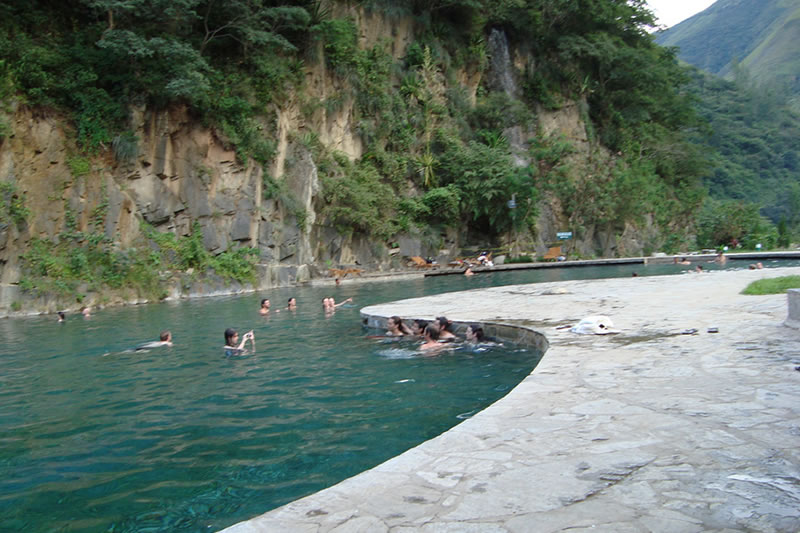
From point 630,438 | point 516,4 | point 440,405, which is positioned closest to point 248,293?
point 440,405

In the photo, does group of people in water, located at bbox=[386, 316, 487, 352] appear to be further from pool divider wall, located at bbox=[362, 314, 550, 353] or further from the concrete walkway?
the concrete walkway

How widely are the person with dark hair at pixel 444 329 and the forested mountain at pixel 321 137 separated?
1637 centimetres

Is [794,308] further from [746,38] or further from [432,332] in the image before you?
[746,38]

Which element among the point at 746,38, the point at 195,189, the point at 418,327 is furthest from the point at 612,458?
the point at 746,38

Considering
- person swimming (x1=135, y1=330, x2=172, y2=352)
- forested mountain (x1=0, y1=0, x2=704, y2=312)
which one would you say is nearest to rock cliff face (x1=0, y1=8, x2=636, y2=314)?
forested mountain (x1=0, y1=0, x2=704, y2=312)

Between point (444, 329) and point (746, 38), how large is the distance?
170462 millimetres

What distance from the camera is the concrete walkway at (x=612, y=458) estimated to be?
2.97 metres

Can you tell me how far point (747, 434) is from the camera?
4031mm

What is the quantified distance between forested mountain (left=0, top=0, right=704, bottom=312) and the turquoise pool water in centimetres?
1218

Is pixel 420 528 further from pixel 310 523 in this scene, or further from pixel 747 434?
pixel 747 434

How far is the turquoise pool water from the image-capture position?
472cm

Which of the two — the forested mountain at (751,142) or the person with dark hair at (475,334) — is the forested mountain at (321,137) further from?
the forested mountain at (751,142)

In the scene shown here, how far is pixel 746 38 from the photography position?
482 feet

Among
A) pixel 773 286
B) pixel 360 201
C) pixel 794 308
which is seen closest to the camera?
pixel 794 308
